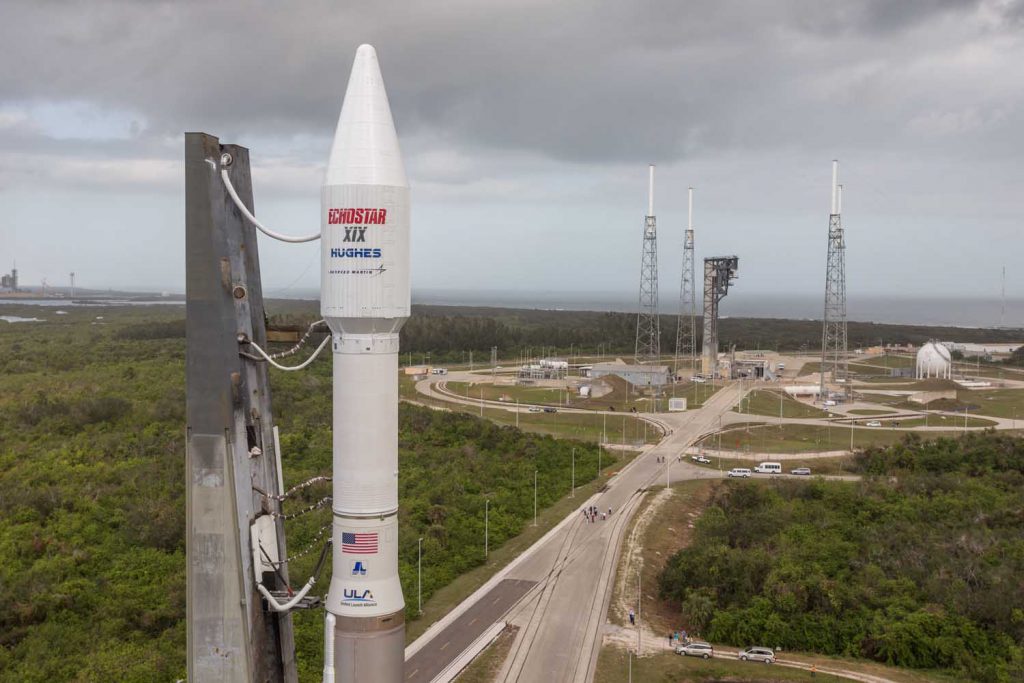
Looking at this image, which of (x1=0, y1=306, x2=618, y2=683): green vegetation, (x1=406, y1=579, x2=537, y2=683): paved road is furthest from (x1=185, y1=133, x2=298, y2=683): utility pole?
(x1=406, y1=579, x2=537, y2=683): paved road

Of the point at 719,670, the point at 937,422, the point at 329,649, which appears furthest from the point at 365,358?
the point at 937,422

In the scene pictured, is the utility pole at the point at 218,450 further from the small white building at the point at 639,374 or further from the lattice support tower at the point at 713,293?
the lattice support tower at the point at 713,293

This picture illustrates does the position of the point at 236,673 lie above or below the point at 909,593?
above

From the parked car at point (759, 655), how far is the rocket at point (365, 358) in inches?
834

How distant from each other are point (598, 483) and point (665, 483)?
16.5 ft

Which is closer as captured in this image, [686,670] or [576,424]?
[686,670]

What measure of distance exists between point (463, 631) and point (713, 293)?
320 feet

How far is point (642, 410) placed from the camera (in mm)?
99188

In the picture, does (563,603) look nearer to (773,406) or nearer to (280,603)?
(280,603)

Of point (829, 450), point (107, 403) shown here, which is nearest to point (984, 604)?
point (829, 450)

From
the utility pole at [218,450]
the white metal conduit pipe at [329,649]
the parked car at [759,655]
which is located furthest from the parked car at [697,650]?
the utility pole at [218,450]

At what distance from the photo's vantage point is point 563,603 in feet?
133

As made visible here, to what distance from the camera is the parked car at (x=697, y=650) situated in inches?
1405

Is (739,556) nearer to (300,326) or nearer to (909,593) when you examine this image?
(909,593)
